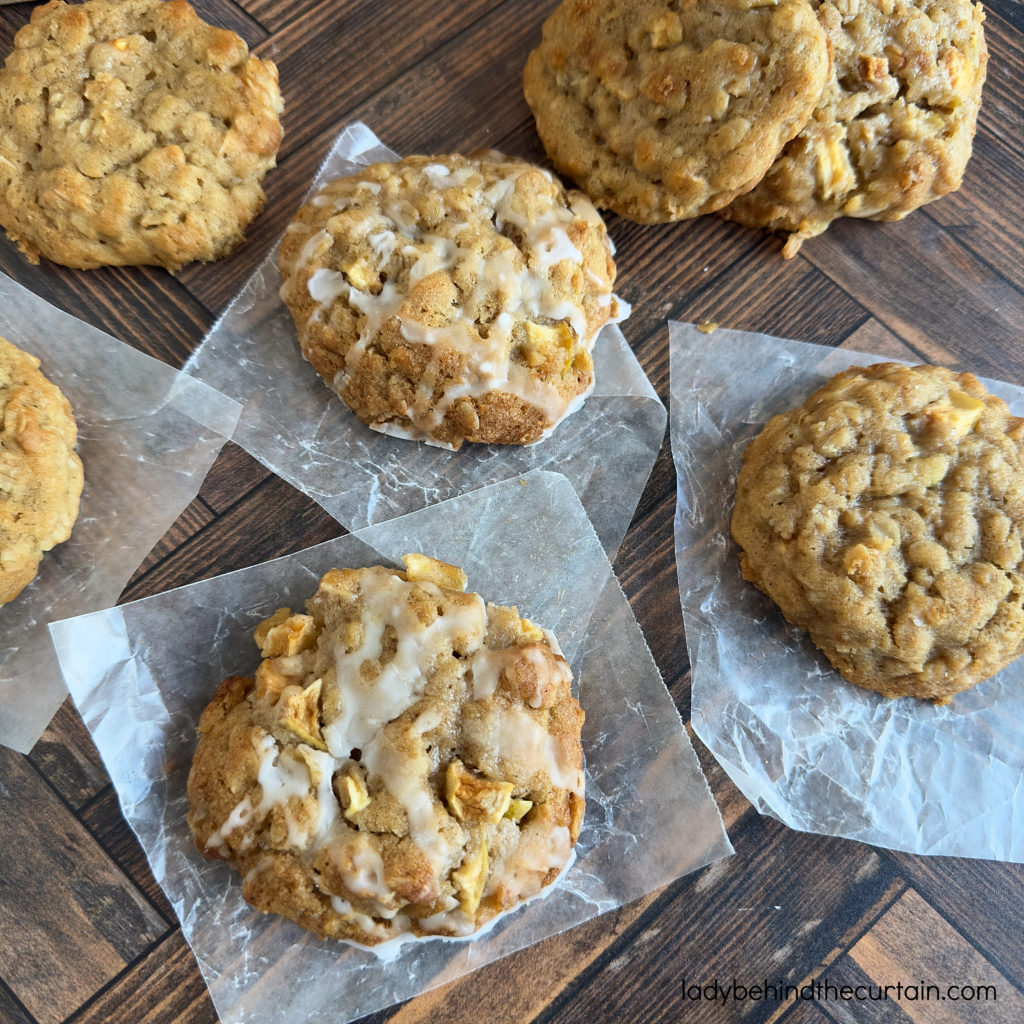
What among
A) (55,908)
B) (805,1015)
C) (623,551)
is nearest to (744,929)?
(805,1015)

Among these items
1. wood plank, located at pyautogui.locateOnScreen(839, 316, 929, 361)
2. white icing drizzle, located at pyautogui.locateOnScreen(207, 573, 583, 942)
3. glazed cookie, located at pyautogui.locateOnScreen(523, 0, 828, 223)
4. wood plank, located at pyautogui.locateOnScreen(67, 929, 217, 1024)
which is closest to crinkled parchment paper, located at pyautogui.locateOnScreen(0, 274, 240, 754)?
white icing drizzle, located at pyautogui.locateOnScreen(207, 573, 583, 942)

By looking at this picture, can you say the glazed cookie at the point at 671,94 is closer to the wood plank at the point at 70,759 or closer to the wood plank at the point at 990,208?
the wood plank at the point at 990,208

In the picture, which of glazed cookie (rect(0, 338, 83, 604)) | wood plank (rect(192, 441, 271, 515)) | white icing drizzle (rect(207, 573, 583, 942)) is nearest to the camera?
white icing drizzle (rect(207, 573, 583, 942))

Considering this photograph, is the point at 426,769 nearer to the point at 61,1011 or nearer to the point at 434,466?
the point at 434,466

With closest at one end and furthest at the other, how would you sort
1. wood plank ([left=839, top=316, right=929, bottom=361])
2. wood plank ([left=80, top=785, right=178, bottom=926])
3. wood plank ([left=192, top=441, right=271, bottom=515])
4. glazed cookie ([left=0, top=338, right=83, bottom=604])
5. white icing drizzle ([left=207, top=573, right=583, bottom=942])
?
white icing drizzle ([left=207, top=573, right=583, bottom=942]) → glazed cookie ([left=0, top=338, right=83, bottom=604]) → wood plank ([left=80, top=785, right=178, bottom=926]) → wood plank ([left=192, top=441, right=271, bottom=515]) → wood plank ([left=839, top=316, right=929, bottom=361])

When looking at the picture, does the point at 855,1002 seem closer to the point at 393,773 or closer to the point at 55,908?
the point at 393,773

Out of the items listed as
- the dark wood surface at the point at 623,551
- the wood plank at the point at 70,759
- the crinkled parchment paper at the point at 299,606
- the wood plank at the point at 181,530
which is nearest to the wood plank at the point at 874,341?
the dark wood surface at the point at 623,551

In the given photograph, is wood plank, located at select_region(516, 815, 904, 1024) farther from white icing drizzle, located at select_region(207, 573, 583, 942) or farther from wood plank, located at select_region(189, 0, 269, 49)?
wood plank, located at select_region(189, 0, 269, 49)

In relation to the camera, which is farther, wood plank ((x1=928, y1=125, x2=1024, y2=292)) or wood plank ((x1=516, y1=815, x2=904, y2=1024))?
wood plank ((x1=928, y1=125, x2=1024, y2=292))
